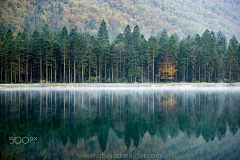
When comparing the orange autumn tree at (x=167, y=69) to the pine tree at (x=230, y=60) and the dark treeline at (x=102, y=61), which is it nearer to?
the dark treeline at (x=102, y=61)

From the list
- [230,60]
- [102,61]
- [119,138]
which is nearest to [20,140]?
[119,138]

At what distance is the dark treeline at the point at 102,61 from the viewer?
6544 cm

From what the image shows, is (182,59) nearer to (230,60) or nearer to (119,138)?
(230,60)

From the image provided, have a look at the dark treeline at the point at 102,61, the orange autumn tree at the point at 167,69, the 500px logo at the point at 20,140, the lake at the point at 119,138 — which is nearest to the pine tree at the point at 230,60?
the dark treeline at the point at 102,61

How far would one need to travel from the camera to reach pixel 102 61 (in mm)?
71438

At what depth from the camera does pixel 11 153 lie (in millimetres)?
7508

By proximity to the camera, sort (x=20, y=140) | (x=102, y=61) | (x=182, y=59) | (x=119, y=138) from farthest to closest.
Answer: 1. (x=182, y=59)
2. (x=102, y=61)
3. (x=119, y=138)
4. (x=20, y=140)

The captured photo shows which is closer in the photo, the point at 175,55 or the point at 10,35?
the point at 175,55

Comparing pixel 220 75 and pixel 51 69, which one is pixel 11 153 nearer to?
pixel 51 69

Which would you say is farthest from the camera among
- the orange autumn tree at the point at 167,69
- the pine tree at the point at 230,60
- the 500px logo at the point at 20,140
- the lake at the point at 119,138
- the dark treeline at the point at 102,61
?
the pine tree at the point at 230,60

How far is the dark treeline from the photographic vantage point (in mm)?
65438

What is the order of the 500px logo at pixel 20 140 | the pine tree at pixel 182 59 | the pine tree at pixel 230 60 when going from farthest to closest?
1. the pine tree at pixel 230 60
2. the pine tree at pixel 182 59
3. the 500px logo at pixel 20 140

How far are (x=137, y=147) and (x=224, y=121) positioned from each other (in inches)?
267

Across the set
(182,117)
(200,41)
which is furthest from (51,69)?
(200,41)
